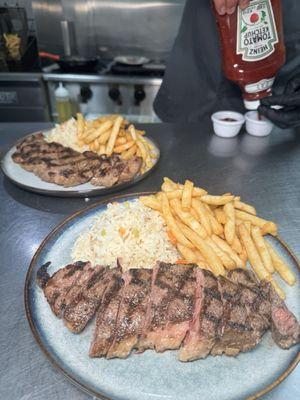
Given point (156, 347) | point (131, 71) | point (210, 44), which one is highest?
→ point (210, 44)

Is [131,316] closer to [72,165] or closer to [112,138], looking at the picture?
[72,165]

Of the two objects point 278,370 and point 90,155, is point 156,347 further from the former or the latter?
point 90,155

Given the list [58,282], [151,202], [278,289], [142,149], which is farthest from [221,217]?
[142,149]

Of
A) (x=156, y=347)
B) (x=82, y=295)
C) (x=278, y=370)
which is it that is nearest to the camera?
(x=278, y=370)

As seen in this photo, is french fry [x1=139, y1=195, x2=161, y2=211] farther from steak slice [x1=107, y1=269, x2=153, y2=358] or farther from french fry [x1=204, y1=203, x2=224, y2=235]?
steak slice [x1=107, y1=269, x2=153, y2=358]

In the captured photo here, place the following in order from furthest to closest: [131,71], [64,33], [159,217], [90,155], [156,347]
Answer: [64,33], [131,71], [90,155], [159,217], [156,347]

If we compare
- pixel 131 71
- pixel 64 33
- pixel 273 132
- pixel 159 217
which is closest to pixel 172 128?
pixel 273 132

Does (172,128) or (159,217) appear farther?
(172,128)

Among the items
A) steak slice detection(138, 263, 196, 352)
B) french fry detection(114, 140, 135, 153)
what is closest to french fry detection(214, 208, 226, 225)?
steak slice detection(138, 263, 196, 352)
